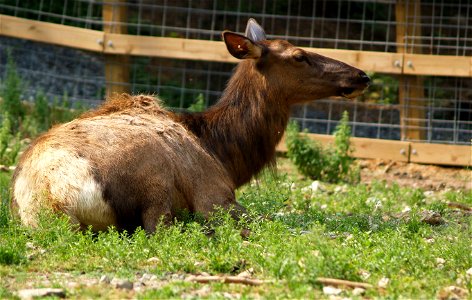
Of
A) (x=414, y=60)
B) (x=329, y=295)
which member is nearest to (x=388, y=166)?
(x=414, y=60)

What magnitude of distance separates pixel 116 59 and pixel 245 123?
5.29 m

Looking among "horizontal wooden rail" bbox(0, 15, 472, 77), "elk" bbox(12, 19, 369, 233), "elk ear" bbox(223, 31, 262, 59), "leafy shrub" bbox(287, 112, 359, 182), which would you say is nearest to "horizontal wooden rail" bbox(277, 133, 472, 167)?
"leafy shrub" bbox(287, 112, 359, 182)

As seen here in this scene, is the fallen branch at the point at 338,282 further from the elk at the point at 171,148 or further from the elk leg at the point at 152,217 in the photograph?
the elk leg at the point at 152,217

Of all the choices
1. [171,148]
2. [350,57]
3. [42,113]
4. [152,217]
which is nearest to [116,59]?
[42,113]

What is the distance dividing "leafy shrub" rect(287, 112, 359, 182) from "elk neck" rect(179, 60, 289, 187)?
312cm

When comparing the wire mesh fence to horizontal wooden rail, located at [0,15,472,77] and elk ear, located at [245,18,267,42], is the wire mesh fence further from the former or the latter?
elk ear, located at [245,18,267,42]

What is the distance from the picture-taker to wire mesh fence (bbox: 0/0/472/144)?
13594 mm

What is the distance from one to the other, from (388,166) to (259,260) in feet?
23.6

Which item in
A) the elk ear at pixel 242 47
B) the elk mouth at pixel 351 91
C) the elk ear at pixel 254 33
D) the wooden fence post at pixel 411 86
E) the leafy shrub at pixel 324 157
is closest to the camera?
the elk ear at pixel 242 47

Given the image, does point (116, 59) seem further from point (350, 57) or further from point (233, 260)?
point (233, 260)

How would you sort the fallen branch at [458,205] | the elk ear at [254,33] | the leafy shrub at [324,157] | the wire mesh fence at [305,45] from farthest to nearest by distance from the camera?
the wire mesh fence at [305,45]
the leafy shrub at [324,157]
the fallen branch at [458,205]
the elk ear at [254,33]

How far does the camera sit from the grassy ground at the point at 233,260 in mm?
→ 5566

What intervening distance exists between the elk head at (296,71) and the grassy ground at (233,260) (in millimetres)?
1773

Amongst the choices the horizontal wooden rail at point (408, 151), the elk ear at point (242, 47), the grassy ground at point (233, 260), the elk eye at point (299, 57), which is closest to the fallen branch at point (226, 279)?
the grassy ground at point (233, 260)
